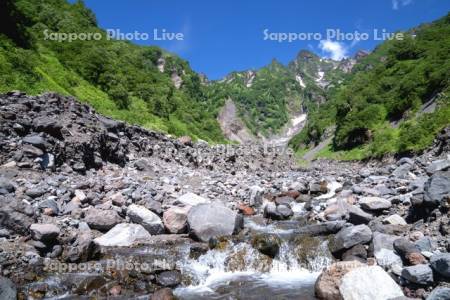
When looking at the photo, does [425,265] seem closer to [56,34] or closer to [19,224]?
[19,224]

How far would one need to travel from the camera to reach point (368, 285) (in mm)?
7496

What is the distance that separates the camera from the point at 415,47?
216 ft

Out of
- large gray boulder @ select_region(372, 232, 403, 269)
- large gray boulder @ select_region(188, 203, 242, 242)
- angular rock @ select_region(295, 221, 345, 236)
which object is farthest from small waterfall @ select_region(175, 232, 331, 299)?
angular rock @ select_region(295, 221, 345, 236)

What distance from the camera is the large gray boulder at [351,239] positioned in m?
10.2

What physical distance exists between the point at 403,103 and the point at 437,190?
1572 inches

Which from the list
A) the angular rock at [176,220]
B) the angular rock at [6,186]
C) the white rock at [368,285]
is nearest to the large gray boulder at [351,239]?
the white rock at [368,285]

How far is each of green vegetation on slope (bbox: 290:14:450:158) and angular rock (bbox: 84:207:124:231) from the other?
26.0 m

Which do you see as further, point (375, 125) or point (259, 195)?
point (375, 125)

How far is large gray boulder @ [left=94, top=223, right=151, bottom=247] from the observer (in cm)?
1098

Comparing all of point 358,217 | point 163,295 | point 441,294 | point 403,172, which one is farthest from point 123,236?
point 403,172

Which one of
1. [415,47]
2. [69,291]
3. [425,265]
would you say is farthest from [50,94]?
[415,47]

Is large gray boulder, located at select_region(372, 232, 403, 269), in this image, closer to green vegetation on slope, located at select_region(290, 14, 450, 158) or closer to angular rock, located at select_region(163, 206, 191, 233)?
angular rock, located at select_region(163, 206, 191, 233)

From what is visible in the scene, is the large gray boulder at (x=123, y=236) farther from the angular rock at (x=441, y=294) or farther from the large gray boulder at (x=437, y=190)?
the large gray boulder at (x=437, y=190)

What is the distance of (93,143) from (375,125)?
44.1m
